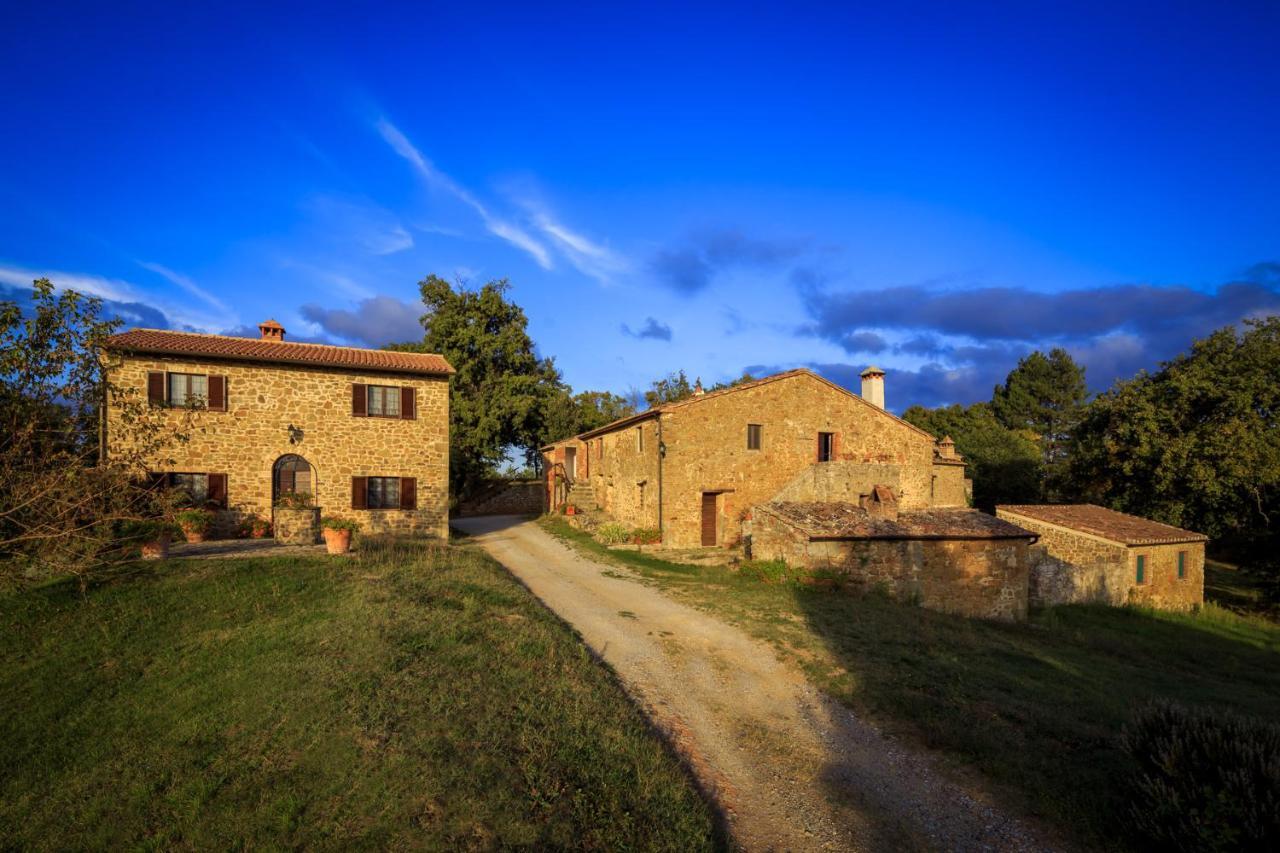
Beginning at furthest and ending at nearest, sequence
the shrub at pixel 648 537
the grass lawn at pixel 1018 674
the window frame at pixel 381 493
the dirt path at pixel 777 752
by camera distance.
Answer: the shrub at pixel 648 537 < the window frame at pixel 381 493 < the grass lawn at pixel 1018 674 < the dirt path at pixel 777 752

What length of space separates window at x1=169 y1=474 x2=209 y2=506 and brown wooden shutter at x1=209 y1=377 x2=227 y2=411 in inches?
89.2

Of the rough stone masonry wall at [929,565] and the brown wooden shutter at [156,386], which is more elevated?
the brown wooden shutter at [156,386]

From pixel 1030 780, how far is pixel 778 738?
265cm

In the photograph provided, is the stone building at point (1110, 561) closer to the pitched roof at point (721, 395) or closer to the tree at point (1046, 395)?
the pitched roof at point (721, 395)

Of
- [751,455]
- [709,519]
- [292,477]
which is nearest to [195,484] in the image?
[292,477]

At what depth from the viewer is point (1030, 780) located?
6.36 meters

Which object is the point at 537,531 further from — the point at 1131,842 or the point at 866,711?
the point at 1131,842

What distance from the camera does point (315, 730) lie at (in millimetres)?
7023

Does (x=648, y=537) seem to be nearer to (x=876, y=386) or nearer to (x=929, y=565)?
(x=929, y=565)

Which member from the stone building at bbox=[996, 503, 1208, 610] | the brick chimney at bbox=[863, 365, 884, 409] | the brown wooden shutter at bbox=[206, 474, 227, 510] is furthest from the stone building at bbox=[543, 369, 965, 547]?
the brown wooden shutter at bbox=[206, 474, 227, 510]

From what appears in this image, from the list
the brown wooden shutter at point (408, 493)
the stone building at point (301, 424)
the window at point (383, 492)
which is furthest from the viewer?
the brown wooden shutter at point (408, 493)

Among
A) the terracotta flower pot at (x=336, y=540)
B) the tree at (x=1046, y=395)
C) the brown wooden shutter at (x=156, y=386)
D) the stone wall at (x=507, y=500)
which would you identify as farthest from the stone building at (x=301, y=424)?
the tree at (x=1046, y=395)

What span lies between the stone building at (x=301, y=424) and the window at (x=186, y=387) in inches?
1.3

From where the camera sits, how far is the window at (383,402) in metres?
21.9
